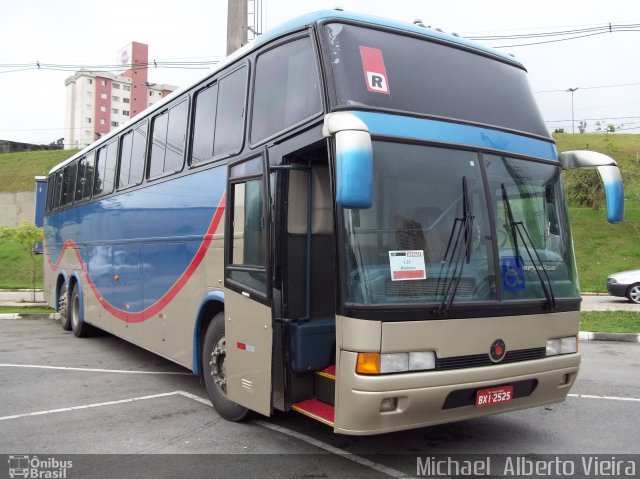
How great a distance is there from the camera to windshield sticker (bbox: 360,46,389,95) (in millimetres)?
4449

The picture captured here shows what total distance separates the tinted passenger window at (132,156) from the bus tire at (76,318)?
3.49 m

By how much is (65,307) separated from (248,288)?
9054 mm

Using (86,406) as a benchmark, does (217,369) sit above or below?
above

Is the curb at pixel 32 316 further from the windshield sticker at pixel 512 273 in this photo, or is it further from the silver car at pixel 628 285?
the silver car at pixel 628 285

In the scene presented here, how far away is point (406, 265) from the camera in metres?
4.14

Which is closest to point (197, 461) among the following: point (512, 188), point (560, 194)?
point (512, 188)

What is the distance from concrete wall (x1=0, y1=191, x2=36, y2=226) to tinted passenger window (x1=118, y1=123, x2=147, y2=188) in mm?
→ 31170

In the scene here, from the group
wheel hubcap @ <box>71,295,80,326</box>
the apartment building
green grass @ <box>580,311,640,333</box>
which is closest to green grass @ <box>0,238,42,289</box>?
wheel hubcap @ <box>71,295,80,326</box>

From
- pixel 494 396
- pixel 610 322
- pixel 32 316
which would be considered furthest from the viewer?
pixel 32 316

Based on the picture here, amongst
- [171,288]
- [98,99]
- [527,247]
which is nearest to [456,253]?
[527,247]

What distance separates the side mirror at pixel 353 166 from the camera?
360 centimetres

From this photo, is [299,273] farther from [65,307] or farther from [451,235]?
[65,307]

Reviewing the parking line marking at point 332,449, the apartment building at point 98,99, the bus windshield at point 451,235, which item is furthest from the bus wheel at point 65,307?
the apartment building at point 98,99

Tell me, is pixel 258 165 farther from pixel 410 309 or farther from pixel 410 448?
pixel 410 448
